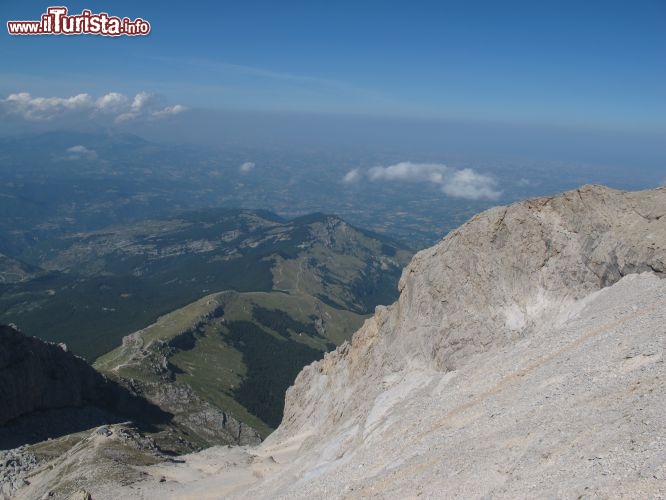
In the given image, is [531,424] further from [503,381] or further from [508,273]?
[508,273]

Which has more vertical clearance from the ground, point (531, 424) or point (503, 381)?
point (531, 424)

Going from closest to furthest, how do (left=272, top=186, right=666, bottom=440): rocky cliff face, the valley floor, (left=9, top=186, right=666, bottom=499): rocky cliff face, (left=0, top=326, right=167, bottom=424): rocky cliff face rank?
the valley floor → (left=9, top=186, right=666, bottom=499): rocky cliff face → (left=272, top=186, right=666, bottom=440): rocky cliff face → (left=0, top=326, right=167, bottom=424): rocky cliff face

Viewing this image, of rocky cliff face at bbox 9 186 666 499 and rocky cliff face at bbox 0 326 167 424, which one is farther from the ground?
rocky cliff face at bbox 9 186 666 499

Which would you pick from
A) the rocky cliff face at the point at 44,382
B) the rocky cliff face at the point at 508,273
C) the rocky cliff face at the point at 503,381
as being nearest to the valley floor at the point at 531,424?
the rocky cliff face at the point at 503,381

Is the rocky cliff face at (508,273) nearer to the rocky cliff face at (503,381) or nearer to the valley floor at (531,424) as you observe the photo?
the rocky cliff face at (503,381)

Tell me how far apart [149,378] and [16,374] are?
6843 centimetres

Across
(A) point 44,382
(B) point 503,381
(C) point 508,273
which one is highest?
(C) point 508,273

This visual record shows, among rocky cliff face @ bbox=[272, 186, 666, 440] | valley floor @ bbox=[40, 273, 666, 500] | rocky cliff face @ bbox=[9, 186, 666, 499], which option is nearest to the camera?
valley floor @ bbox=[40, 273, 666, 500]

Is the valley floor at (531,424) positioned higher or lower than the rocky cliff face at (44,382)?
higher

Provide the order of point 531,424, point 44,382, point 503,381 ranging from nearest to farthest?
point 531,424
point 503,381
point 44,382

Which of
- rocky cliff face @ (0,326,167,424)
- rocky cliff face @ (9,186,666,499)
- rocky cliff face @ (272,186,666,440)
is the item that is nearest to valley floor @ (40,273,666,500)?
rocky cliff face @ (9,186,666,499)

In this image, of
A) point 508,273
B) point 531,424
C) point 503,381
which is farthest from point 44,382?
point 531,424

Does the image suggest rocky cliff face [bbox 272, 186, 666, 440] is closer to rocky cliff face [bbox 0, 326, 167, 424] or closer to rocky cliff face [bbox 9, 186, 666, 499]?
rocky cliff face [bbox 9, 186, 666, 499]

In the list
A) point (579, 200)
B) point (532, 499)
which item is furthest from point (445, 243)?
point (532, 499)
